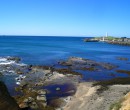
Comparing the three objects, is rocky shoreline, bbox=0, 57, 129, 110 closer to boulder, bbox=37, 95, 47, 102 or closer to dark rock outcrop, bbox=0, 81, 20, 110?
boulder, bbox=37, 95, 47, 102

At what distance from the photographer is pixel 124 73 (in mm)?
55812

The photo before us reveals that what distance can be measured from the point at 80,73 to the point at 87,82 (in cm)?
839

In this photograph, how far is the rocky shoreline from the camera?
32562mm

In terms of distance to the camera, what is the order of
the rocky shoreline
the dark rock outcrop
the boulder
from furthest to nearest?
1. the boulder
2. the rocky shoreline
3. the dark rock outcrop

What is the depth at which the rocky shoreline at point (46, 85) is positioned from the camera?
107 ft

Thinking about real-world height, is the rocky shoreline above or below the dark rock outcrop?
below

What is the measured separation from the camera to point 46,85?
139 ft

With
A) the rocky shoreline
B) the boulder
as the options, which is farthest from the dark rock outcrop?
the boulder

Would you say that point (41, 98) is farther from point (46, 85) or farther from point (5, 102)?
point (5, 102)

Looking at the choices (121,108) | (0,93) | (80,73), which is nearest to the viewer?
(0,93)

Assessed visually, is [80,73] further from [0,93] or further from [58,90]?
[0,93]

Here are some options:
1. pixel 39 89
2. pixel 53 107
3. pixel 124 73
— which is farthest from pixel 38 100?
pixel 124 73

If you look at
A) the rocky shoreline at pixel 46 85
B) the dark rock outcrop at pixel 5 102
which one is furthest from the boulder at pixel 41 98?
the dark rock outcrop at pixel 5 102

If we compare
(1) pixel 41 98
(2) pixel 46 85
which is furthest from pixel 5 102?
(2) pixel 46 85
